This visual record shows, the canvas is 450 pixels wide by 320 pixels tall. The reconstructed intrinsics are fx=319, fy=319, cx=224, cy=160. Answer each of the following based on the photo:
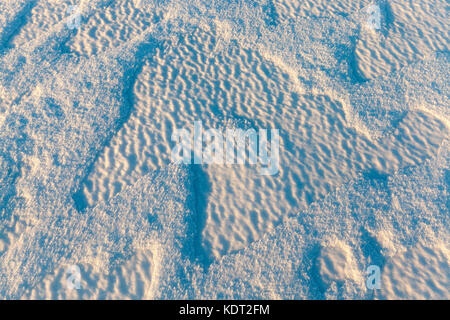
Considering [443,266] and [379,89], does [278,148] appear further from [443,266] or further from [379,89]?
[443,266]

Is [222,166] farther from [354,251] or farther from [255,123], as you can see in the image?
[354,251]

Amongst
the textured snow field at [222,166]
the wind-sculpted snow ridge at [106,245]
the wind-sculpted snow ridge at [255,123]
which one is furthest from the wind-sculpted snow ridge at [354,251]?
the wind-sculpted snow ridge at [106,245]

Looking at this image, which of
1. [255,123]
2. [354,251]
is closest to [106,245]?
[255,123]

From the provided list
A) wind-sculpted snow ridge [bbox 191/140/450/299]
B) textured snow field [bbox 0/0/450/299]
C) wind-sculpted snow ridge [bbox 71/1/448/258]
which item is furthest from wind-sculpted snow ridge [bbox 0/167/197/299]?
wind-sculpted snow ridge [bbox 191/140/450/299]

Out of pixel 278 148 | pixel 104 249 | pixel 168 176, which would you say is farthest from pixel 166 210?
pixel 278 148

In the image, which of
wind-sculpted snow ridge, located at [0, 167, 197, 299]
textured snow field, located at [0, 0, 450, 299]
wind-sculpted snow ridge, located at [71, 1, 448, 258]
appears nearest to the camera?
wind-sculpted snow ridge, located at [0, 167, 197, 299]

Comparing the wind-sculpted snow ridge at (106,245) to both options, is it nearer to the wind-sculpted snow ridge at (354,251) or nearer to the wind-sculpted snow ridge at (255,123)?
the wind-sculpted snow ridge at (255,123)

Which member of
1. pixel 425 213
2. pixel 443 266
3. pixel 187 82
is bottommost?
pixel 443 266

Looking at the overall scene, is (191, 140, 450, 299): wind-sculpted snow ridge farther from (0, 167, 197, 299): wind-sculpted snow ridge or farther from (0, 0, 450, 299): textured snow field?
(0, 167, 197, 299): wind-sculpted snow ridge
